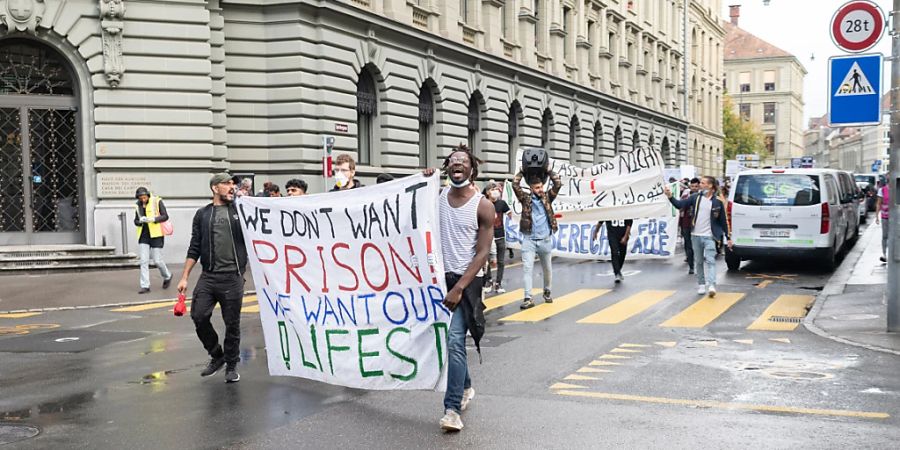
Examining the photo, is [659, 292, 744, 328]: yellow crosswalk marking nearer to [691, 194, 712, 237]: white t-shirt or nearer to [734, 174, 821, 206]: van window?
[691, 194, 712, 237]: white t-shirt

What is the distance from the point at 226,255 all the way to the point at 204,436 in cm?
233

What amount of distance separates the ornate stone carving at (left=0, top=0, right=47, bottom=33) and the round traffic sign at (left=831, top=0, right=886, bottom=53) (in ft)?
51.8

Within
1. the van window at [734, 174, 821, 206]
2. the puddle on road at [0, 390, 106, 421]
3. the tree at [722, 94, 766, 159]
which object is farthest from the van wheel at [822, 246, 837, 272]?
the tree at [722, 94, 766, 159]

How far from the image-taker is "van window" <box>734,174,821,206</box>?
58.2ft

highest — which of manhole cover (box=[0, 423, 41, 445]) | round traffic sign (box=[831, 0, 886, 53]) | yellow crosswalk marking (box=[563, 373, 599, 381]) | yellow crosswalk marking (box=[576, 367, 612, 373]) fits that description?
round traffic sign (box=[831, 0, 886, 53])

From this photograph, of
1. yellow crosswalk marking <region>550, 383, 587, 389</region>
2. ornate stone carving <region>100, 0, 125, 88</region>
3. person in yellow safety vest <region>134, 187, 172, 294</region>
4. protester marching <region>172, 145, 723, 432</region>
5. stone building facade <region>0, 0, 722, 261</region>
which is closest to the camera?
protester marching <region>172, 145, 723, 432</region>

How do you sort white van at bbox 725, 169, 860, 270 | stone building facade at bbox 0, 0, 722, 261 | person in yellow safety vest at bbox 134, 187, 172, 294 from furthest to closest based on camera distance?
stone building facade at bbox 0, 0, 722, 261, white van at bbox 725, 169, 860, 270, person in yellow safety vest at bbox 134, 187, 172, 294

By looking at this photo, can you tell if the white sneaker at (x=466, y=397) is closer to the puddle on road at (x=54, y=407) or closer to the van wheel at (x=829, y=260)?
the puddle on road at (x=54, y=407)

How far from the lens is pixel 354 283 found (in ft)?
24.3

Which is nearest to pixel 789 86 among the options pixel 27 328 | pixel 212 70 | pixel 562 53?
pixel 562 53

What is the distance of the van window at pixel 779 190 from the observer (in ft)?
→ 58.2

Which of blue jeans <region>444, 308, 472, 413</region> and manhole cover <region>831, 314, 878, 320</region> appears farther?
manhole cover <region>831, 314, 878, 320</region>

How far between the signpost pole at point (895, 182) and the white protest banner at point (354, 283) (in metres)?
6.06

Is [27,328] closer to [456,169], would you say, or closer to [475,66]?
[456,169]
